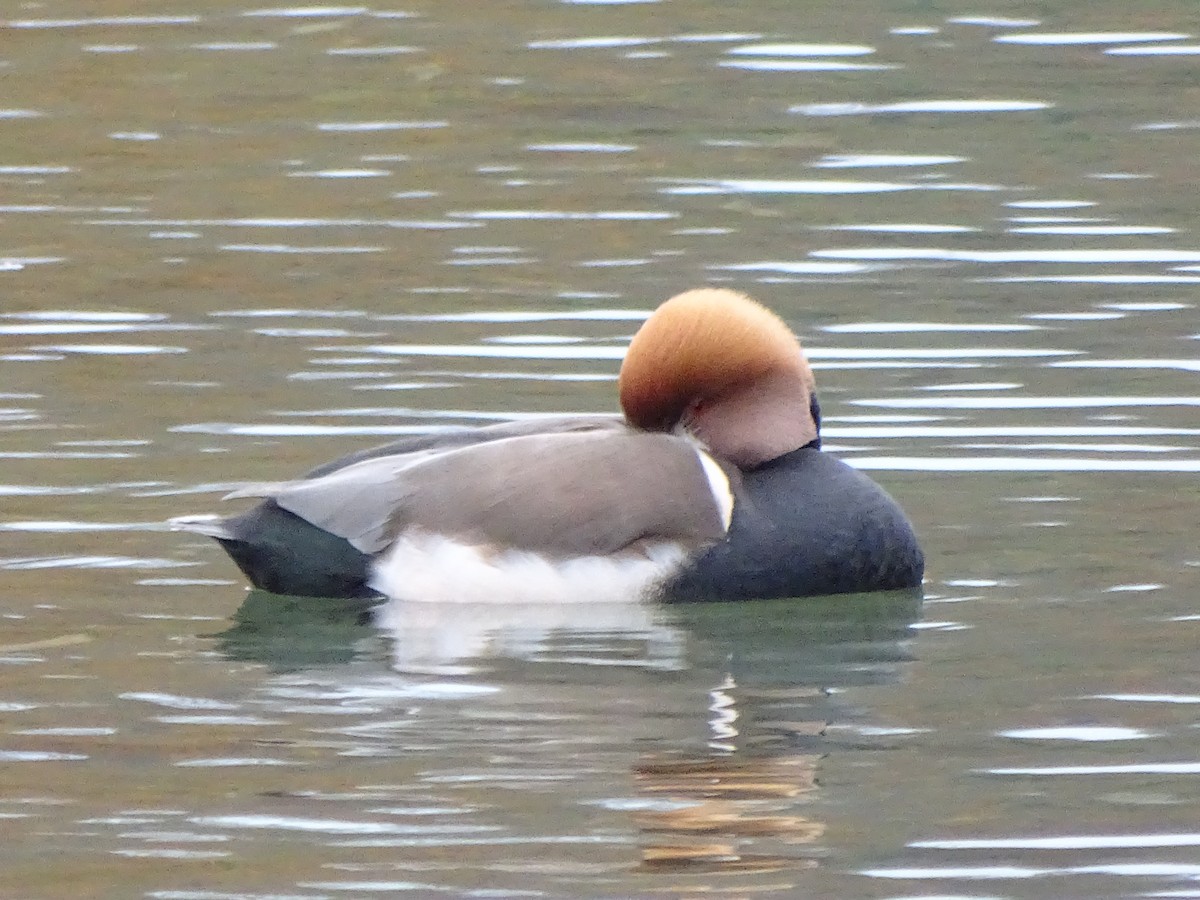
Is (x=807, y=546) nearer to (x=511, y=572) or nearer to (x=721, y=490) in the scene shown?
(x=721, y=490)

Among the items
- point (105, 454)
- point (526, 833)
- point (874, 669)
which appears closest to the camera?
point (526, 833)

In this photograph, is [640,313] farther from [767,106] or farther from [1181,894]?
[1181,894]

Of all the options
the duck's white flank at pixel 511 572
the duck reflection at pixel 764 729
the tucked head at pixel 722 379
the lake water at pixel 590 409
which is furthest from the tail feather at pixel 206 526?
the duck reflection at pixel 764 729

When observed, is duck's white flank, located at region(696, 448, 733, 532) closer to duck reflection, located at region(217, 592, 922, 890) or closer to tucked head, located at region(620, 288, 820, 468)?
tucked head, located at region(620, 288, 820, 468)

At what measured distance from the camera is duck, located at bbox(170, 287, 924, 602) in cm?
705

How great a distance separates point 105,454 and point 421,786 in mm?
3079

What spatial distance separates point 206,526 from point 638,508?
1.13 metres

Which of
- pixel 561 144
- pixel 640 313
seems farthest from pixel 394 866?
pixel 561 144

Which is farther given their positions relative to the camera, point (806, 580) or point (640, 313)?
point (640, 313)

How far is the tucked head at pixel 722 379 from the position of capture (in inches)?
281

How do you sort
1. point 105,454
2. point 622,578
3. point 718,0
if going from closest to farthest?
point 622,578 → point 105,454 → point 718,0

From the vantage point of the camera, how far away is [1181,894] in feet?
16.5

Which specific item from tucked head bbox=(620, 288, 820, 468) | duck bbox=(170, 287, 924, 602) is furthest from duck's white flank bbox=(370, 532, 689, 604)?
tucked head bbox=(620, 288, 820, 468)

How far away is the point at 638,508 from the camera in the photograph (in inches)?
277
